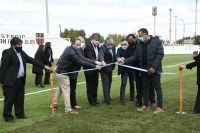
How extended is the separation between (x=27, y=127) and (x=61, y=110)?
82.3 inches

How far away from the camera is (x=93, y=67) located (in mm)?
10633

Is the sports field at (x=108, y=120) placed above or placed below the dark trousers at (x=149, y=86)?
below

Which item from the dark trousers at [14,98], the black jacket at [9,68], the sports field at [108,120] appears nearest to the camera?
the sports field at [108,120]

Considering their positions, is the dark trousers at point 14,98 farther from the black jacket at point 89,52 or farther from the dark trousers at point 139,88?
the dark trousers at point 139,88

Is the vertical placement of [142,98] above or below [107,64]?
below

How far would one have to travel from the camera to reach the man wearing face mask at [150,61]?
373 inches

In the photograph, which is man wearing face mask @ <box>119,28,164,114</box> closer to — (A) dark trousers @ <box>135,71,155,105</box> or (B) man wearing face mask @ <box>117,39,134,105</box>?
(A) dark trousers @ <box>135,71,155,105</box>

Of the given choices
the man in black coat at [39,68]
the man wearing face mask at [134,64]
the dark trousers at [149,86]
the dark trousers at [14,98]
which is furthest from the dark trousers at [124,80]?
the man in black coat at [39,68]

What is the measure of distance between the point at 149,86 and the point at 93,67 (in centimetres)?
167

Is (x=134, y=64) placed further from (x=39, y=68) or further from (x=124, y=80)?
(x=39, y=68)

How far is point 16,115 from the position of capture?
9.22m

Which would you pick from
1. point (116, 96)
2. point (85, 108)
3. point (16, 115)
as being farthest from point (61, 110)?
point (116, 96)

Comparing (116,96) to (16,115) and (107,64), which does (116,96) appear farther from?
(16,115)

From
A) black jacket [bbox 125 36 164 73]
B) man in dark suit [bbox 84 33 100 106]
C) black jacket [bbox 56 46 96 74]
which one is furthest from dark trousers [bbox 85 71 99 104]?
black jacket [bbox 125 36 164 73]
